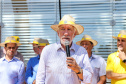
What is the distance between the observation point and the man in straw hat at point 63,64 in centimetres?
309

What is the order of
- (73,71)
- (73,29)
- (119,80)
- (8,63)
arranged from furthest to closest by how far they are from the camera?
(8,63)
(119,80)
(73,29)
(73,71)

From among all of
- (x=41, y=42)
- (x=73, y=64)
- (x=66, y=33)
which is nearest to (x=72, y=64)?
(x=73, y=64)

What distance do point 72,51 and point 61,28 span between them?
1.01ft

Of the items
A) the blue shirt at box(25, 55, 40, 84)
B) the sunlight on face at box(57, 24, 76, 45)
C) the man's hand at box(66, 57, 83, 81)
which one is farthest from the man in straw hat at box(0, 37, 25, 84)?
the man's hand at box(66, 57, 83, 81)

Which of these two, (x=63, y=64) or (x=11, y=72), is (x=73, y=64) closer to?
(x=63, y=64)

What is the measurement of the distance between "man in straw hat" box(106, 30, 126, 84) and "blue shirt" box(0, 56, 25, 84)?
156cm

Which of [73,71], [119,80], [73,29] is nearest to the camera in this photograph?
[73,71]

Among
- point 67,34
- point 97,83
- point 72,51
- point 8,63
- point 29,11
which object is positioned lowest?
point 97,83

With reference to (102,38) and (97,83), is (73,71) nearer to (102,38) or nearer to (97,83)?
(97,83)

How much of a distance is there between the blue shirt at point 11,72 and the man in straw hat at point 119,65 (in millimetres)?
1562

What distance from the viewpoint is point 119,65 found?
443 centimetres

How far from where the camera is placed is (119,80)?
4.33 m

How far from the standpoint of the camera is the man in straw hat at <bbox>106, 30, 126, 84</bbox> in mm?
4305

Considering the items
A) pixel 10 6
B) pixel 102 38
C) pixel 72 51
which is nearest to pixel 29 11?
pixel 10 6
